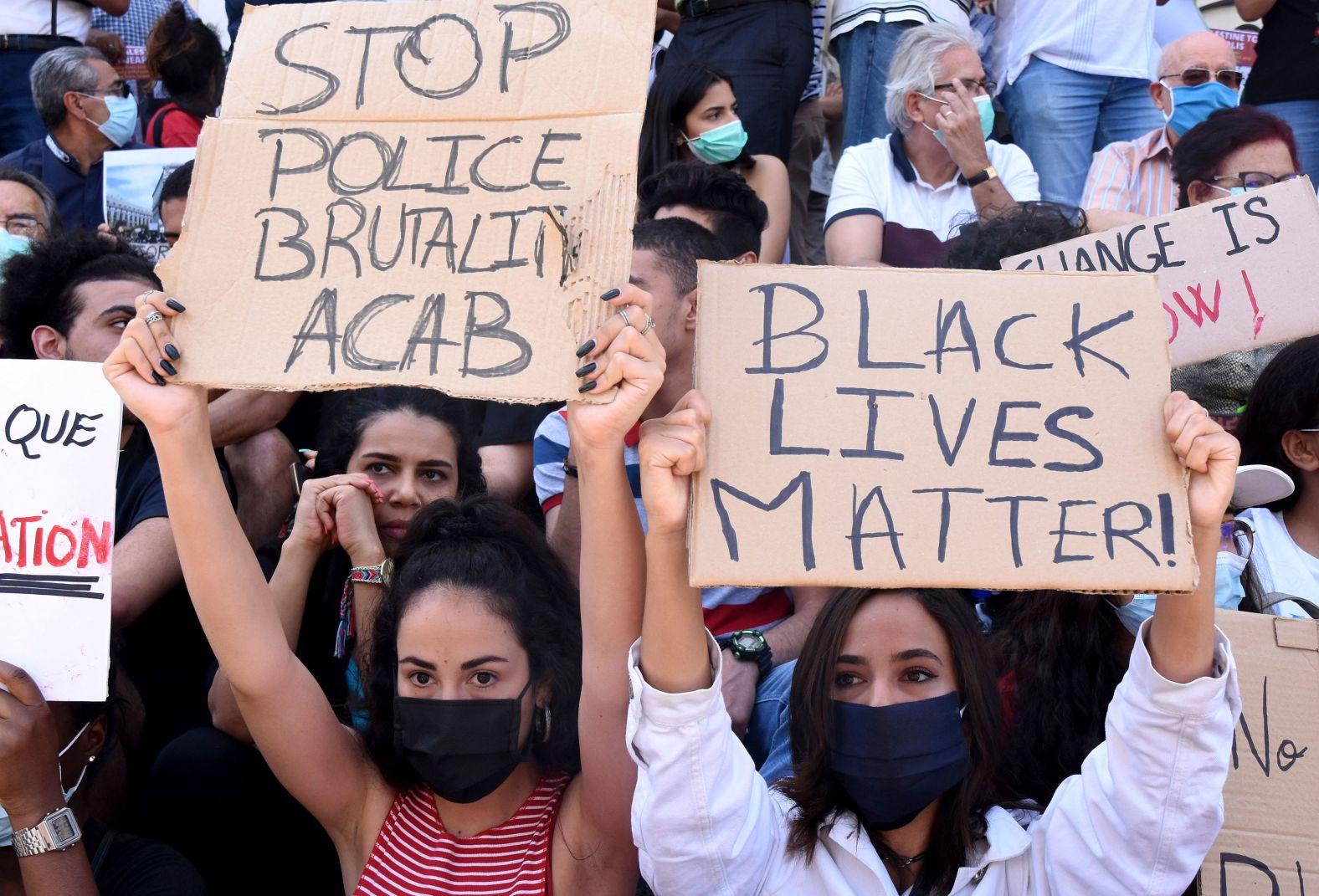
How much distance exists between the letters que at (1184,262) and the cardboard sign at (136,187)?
3969mm

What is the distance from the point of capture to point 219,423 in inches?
158

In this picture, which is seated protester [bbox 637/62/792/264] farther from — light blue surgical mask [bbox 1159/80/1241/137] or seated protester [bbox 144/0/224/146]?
seated protester [bbox 144/0/224/146]

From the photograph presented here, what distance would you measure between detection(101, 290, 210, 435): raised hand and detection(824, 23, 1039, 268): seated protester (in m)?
3.22

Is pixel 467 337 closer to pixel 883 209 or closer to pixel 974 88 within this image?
pixel 883 209

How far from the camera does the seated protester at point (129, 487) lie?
338 centimetres

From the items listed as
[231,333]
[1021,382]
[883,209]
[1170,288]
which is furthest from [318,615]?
[883,209]

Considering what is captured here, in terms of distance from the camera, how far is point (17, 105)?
23.9ft

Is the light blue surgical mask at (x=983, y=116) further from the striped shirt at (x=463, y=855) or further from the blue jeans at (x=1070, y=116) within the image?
the striped shirt at (x=463, y=855)

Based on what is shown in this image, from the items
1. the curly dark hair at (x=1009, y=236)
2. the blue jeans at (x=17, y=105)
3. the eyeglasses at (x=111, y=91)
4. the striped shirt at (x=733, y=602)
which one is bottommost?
the striped shirt at (x=733, y=602)

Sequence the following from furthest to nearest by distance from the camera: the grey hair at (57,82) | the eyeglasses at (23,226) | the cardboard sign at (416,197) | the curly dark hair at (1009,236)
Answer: the grey hair at (57,82) < the eyeglasses at (23,226) < the curly dark hair at (1009,236) < the cardboard sign at (416,197)

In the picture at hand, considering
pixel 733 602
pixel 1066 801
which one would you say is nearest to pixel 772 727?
pixel 733 602

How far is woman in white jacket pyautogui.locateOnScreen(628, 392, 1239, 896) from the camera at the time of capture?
2188mm

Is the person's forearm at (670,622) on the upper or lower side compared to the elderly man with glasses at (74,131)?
lower

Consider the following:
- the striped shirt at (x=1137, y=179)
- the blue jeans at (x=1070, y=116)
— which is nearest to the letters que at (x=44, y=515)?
the striped shirt at (x=1137, y=179)
